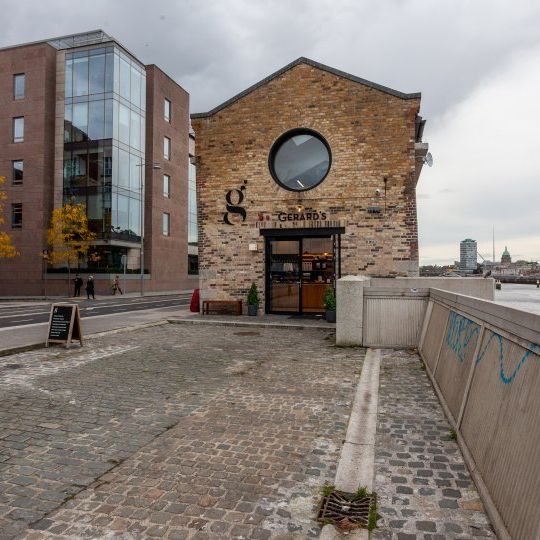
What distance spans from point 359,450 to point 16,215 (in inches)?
1573

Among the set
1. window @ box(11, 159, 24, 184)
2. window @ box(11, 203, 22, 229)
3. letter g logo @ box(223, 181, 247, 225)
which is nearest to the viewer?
letter g logo @ box(223, 181, 247, 225)

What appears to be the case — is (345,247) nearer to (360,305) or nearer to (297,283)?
(297,283)

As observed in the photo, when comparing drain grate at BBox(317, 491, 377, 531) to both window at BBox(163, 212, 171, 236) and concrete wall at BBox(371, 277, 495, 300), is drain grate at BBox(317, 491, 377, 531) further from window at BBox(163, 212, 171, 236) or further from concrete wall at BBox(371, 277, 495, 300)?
window at BBox(163, 212, 171, 236)

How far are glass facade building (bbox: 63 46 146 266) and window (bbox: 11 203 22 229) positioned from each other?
4052mm

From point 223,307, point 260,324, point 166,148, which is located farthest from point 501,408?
point 166,148

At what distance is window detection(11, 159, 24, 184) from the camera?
3672 centimetres

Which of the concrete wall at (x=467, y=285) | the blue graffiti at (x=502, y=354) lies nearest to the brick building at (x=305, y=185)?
the concrete wall at (x=467, y=285)

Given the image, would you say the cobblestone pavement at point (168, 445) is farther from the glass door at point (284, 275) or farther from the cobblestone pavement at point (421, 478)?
the glass door at point (284, 275)

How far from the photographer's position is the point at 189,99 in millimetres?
47031

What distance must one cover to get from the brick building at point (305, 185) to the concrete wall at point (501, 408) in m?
9.29

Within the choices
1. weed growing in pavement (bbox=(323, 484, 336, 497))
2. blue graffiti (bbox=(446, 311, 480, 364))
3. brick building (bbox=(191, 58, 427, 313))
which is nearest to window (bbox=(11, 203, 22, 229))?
brick building (bbox=(191, 58, 427, 313))

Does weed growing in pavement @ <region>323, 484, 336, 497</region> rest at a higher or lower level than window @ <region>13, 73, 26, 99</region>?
lower

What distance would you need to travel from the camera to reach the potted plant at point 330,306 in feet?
45.0

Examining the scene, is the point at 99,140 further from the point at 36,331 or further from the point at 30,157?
the point at 36,331
